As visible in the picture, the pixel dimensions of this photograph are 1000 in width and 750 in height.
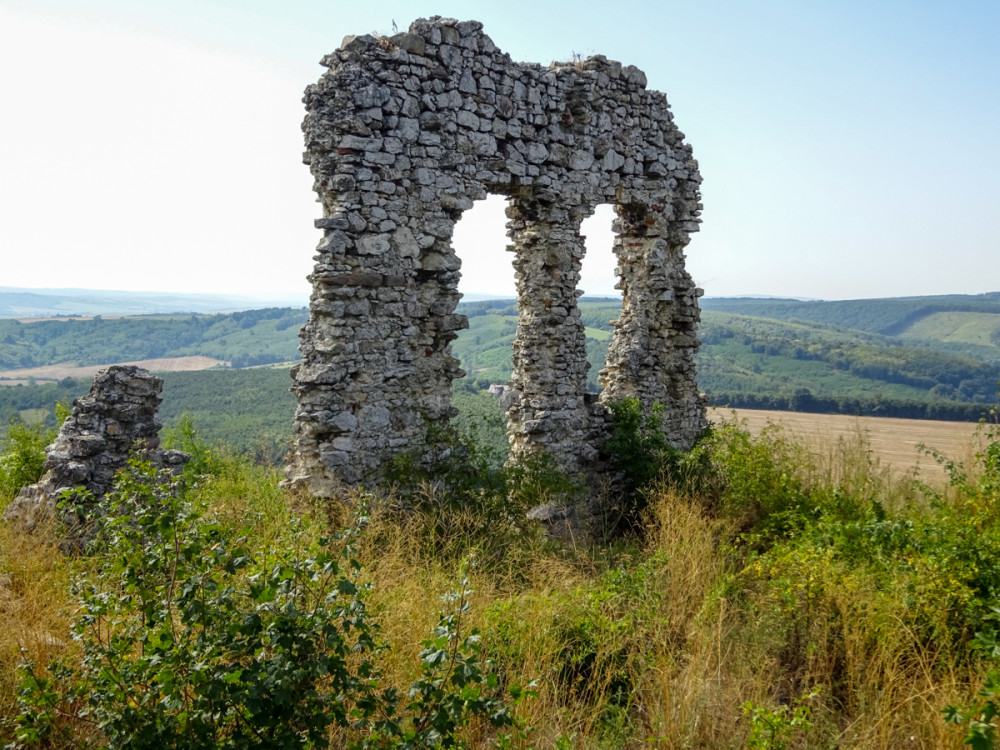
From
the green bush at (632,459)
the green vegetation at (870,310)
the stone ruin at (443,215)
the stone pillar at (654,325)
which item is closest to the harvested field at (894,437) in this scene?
the stone pillar at (654,325)

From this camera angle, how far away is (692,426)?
32.3 feet

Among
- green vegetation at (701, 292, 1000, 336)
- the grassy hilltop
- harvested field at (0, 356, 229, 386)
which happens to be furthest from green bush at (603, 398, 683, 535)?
green vegetation at (701, 292, 1000, 336)

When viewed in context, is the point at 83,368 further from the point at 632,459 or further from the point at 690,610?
the point at 690,610

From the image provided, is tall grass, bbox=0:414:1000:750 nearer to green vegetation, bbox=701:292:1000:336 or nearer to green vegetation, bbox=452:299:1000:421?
green vegetation, bbox=452:299:1000:421

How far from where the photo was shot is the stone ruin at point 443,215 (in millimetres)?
6223

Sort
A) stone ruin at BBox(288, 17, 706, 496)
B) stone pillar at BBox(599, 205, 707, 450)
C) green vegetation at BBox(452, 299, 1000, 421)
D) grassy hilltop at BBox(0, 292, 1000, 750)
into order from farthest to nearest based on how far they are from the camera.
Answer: green vegetation at BBox(452, 299, 1000, 421) → stone pillar at BBox(599, 205, 707, 450) → stone ruin at BBox(288, 17, 706, 496) → grassy hilltop at BBox(0, 292, 1000, 750)

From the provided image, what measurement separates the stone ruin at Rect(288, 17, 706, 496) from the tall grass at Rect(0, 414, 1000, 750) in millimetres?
951

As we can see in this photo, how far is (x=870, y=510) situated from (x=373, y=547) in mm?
4231

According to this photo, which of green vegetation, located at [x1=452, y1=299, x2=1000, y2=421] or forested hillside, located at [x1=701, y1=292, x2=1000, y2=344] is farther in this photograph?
forested hillside, located at [x1=701, y1=292, x2=1000, y2=344]

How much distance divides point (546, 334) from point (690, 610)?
3829 millimetres

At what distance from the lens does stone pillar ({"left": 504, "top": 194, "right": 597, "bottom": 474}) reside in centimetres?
786

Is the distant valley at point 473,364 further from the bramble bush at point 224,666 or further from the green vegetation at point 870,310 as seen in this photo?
the bramble bush at point 224,666

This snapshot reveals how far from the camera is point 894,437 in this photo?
11.8m

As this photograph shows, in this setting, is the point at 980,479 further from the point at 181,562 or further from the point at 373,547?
the point at 181,562
